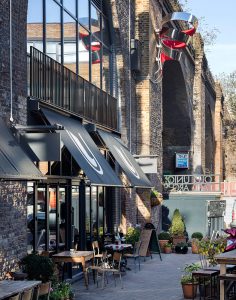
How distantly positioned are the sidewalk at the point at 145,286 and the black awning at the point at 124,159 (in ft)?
7.97

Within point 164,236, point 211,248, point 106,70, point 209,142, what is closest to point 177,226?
point 164,236

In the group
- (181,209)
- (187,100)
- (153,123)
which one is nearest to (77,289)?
(153,123)

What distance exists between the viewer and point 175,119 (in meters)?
40.0

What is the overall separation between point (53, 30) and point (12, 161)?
7.16 meters

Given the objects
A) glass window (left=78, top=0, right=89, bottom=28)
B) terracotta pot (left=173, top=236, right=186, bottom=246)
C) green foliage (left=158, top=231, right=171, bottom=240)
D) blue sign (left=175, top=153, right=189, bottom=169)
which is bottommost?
terracotta pot (left=173, top=236, right=186, bottom=246)

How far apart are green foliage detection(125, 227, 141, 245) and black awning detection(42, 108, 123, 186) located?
519 cm

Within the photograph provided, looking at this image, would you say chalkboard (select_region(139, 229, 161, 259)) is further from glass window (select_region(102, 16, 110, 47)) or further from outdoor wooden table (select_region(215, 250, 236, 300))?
outdoor wooden table (select_region(215, 250, 236, 300))

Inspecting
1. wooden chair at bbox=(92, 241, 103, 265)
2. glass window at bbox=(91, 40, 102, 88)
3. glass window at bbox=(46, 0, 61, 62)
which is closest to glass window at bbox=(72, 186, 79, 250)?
wooden chair at bbox=(92, 241, 103, 265)

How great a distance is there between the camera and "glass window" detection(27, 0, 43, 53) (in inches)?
632

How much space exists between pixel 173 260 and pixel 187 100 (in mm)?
16670

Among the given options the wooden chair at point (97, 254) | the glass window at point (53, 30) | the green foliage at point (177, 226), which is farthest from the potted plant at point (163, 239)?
the glass window at point (53, 30)

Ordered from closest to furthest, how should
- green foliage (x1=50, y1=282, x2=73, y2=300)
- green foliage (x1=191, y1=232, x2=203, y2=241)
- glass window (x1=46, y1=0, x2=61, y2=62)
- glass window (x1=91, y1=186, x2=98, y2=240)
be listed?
green foliage (x1=50, y1=282, x2=73, y2=300) → glass window (x1=46, y1=0, x2=61, y2=62) → glass window (x1=91, y1=186, x2=98, y2=240) → green foliage (x1=191, y1=232, x2=203, y2=241)

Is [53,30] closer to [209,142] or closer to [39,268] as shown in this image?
[39,268]

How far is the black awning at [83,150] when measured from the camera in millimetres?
14756
